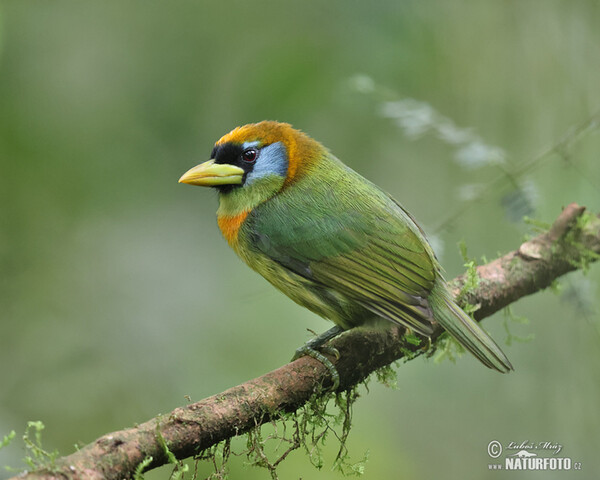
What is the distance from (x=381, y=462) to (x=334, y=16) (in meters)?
2.84

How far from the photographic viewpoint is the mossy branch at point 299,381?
5.77 ft

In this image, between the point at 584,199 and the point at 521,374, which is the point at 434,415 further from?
the point at 584,199

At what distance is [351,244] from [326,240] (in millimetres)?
104

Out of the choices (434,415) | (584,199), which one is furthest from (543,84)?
(434,415)

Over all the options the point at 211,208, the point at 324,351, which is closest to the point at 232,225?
the point at 324,351

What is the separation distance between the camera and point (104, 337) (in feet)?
13.1

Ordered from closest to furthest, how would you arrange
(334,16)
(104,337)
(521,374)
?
(104,337) → (521,374) → (334,16)

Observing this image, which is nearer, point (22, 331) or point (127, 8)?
point (22, 331)

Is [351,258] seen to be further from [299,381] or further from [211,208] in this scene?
[211,208]

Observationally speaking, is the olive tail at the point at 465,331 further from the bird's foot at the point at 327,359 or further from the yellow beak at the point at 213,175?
the yellow beak at the point at 213,175

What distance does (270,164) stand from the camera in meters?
3.18

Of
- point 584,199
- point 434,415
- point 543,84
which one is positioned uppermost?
point 543,84

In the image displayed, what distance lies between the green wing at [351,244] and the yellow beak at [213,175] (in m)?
0.20

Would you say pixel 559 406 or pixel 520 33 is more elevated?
pixel 520 33
